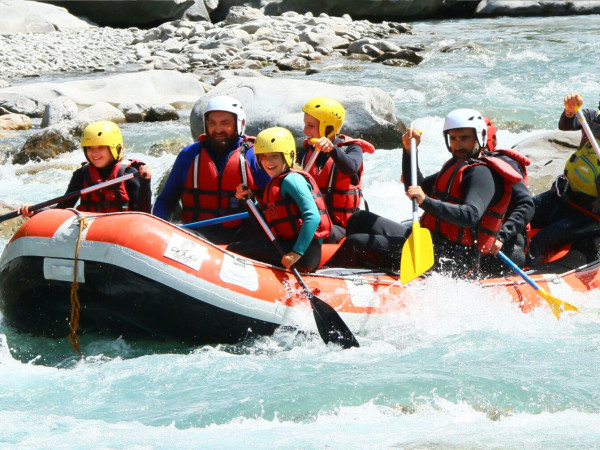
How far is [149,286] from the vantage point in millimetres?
4777

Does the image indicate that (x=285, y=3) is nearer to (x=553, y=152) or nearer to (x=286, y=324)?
(x=553, y=152)

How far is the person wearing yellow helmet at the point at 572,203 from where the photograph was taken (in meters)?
5.87

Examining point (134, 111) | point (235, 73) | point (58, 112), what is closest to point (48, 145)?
point (58, 112)

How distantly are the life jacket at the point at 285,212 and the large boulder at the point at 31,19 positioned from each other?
17.0 meters

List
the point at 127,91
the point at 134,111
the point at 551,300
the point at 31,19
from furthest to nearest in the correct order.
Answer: the point at 31,19 → the point at 127,91 → the point at 134,111 → the point at 551,300

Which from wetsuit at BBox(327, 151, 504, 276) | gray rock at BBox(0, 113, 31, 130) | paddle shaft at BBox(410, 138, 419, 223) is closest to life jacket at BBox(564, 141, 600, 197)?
wetsuit at BBox(327, 151, 504, 276)

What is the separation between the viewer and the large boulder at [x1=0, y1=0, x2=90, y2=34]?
20.5 metres

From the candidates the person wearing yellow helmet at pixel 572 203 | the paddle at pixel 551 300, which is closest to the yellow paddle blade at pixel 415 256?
the paddle at pixel 551 300

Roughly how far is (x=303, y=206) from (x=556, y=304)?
1717 mm

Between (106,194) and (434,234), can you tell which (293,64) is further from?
(434,234)

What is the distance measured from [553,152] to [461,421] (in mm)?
4969

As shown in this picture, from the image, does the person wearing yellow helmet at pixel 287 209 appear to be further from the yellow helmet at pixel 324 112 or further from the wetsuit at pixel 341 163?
the yellow helmet at pixel 324 112

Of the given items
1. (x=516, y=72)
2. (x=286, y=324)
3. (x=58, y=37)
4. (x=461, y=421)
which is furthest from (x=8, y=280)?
(x=58, y=37)

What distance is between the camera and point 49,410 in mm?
4359
